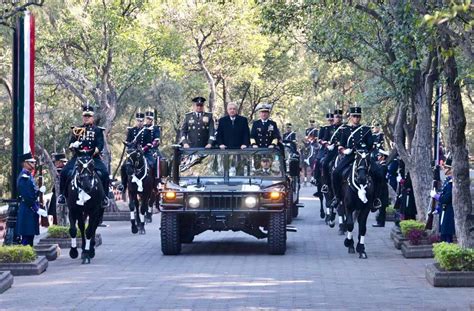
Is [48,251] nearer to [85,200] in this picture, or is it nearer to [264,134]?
[85,200]

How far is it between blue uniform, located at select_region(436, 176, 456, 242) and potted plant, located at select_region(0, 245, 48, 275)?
280 inches

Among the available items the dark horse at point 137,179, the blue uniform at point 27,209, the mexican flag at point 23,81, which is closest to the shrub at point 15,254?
the blue uniform at point 27,209

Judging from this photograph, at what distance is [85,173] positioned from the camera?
20.5 metres

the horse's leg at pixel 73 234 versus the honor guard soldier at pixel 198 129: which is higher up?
the honor guard soldier at pixel 198 129

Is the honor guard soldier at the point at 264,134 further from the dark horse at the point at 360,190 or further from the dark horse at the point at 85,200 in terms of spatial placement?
the dark horse at the point at 85,200

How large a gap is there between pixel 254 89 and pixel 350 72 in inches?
555

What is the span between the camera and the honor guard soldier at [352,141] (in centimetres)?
2172

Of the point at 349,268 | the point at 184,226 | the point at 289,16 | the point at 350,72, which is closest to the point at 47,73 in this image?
the point at 289,16

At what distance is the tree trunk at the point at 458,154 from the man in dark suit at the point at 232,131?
665 centimetres

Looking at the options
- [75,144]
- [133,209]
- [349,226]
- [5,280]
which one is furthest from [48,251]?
[133,209]

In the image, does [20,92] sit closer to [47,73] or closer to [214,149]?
[214,149]

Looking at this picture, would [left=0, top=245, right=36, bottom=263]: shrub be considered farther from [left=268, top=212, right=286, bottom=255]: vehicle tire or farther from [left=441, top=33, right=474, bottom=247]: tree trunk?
[left=441, top=33, right=474, bottom=247]: tree trunk

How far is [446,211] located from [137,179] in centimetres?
907

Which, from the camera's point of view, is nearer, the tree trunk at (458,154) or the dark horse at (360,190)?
the tree trunk at (458,154)
